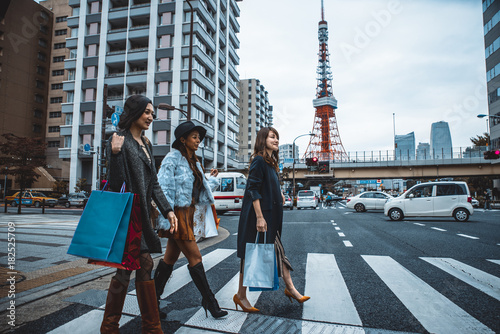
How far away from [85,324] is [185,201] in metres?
1.24

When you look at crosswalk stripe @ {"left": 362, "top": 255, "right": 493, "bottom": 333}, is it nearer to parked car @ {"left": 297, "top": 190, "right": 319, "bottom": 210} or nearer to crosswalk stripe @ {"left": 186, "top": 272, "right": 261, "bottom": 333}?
crosswalk stripe @ {"left": 186, "top": 272, "right": 261, "bottom": 333}

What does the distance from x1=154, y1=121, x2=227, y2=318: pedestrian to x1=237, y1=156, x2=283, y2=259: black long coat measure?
37cm

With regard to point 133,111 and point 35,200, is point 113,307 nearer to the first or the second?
point 133,111

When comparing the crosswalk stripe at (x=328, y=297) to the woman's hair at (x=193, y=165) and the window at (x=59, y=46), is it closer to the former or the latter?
the woman's hair at (x=193, y=165)

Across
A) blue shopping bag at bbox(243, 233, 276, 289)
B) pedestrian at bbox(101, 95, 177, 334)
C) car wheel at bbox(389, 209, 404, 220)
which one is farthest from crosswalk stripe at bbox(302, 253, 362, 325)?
car wheel at bbox(389, 209, 404, 220)

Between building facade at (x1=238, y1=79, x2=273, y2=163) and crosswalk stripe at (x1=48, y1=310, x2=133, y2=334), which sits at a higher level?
building facade at (x1=238, y1=79, x2=273, y2=163)

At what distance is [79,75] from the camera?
3753 cm

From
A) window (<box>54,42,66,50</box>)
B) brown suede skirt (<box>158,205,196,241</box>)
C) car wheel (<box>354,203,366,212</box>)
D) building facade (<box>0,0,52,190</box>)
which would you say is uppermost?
window (<box>54,42,66,50</box>)

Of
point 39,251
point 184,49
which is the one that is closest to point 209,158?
point 184,49

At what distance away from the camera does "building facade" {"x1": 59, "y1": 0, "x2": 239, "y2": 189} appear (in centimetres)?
3472

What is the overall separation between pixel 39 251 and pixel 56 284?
8.71ft

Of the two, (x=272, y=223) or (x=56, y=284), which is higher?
(x=272, y=223)

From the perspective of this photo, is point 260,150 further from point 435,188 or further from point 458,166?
point 458,166

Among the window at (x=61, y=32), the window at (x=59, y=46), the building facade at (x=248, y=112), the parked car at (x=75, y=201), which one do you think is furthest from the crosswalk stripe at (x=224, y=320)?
the building facade at (x=248, y=112)
